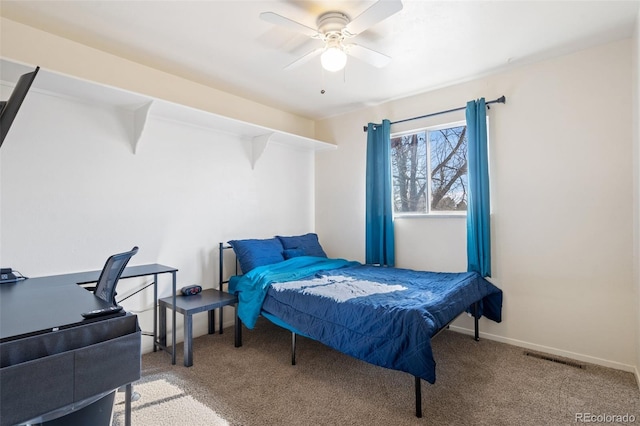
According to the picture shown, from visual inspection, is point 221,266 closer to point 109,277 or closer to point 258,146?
point 258,146

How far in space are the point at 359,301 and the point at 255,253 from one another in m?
1.49

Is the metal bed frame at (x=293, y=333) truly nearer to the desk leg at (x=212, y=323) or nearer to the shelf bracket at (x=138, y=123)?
the desk leg at (x=212, y=323)

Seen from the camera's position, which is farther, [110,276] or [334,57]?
[334,57]

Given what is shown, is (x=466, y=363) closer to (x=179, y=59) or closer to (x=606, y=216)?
(x=606, y=216)

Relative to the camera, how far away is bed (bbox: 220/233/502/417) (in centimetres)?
192

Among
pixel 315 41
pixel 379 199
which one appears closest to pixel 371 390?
pixel 379 199

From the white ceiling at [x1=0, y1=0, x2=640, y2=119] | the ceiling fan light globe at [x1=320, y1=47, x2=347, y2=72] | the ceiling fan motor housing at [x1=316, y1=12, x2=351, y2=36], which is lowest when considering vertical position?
the ceiling fan light globe at [x1=320, y1=47, x2=347, y2=72]

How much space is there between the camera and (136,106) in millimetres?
2746

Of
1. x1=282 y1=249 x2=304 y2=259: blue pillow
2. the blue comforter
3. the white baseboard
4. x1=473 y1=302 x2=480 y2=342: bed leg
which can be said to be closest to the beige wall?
x1=282 y1=249 x2=304 y2=259: blue pillow

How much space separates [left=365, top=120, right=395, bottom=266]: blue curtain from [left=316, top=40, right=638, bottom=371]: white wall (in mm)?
549

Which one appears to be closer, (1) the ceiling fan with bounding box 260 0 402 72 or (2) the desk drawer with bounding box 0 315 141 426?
(2) the desk drawer with bounding box 0 315 141 426

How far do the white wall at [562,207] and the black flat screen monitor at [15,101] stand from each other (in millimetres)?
3363

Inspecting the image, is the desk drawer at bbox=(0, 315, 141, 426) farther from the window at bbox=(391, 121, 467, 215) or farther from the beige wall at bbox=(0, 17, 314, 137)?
the window at bbox=(391, 121, 467, 215)

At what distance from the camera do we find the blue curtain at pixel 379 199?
3.66 metres
